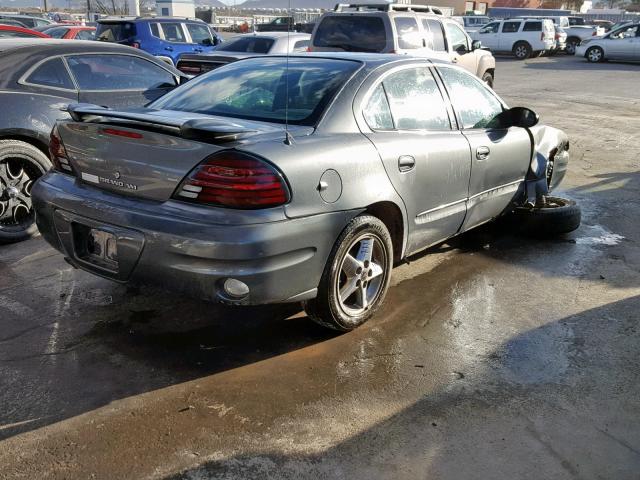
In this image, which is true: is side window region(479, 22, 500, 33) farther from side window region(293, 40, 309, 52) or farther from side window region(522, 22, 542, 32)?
side window region(293, 40, 309, 52)

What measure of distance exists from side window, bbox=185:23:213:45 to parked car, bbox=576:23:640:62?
60.6 feet

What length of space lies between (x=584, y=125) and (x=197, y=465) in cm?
1151

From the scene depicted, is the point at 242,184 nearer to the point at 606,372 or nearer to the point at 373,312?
the point at 373,312

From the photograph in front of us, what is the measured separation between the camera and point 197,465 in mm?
2717

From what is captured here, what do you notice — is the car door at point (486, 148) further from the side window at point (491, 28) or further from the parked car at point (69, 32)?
the side window at point (491, 28)

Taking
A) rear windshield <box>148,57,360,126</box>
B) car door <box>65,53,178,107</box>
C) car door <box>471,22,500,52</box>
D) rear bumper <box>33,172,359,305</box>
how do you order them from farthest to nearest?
car door <box>471,22,500,52</box>, car door <box>65,53,178,107</box>, rear windshield <box>148,57,360,126</box>, rear bumper <box>33,172,359,305</box>

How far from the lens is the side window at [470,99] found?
4.78m

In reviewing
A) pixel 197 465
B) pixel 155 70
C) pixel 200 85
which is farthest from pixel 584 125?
pixel 197 465

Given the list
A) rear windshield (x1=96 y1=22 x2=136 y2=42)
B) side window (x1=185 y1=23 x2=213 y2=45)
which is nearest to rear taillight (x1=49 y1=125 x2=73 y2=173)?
rear windshield (x1=96 y1=22 x2=136 y2=42)

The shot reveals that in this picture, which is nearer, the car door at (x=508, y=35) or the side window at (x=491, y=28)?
the car door at (x=508, y=35)

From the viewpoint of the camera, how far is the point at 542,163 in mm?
5680

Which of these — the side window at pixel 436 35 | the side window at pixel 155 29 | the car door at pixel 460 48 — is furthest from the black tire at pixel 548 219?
the side window at pixel 155 29

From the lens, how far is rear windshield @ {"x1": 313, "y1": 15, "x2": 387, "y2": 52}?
11.4 metres

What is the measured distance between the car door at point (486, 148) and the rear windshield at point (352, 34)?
21.0 feet
